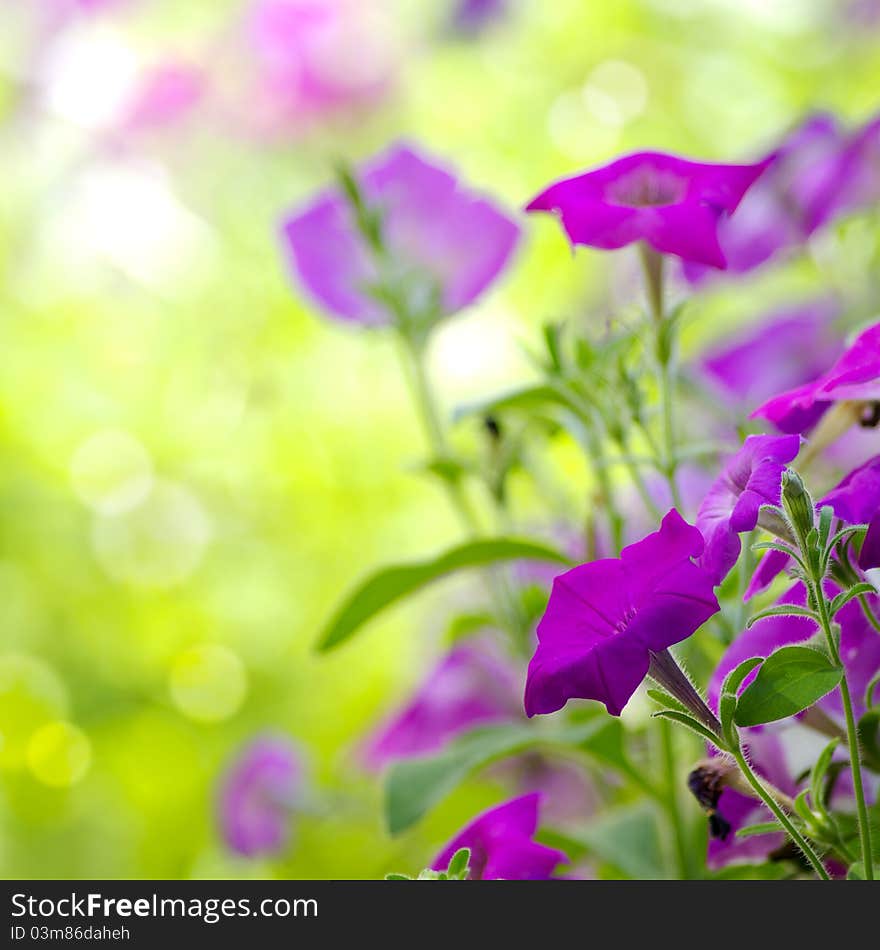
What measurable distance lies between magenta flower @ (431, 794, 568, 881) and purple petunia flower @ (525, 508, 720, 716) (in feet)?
0.24

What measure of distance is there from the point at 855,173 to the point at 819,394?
1.07 feet

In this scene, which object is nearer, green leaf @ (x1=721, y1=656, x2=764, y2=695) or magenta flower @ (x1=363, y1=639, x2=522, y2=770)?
green leaf @ (x1=721, y1=656, x2=764, y2=695)

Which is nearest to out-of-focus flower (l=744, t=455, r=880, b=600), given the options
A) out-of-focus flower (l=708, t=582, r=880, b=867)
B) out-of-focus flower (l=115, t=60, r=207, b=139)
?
out-of-focus flower (l=708, t=582, r=880, b=867)

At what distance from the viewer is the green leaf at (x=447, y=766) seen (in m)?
0.42

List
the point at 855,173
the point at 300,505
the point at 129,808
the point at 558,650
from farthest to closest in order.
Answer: the point at 300,505 < the point at 129,808 < the point at 855,173 < the point at 558,650

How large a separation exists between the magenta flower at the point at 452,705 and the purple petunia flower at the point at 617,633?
13.4 inches

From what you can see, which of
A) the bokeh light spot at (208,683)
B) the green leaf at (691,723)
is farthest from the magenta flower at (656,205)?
the bokeh light spot at (208,683)

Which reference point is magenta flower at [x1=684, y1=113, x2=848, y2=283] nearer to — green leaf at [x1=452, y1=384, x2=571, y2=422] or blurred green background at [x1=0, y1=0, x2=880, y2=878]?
green leaf at [x1=452, y1=384, x2=571, y2=422]

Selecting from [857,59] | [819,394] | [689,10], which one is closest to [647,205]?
[819,394]

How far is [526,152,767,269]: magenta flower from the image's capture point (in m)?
0.36

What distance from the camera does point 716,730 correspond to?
1.00 ft

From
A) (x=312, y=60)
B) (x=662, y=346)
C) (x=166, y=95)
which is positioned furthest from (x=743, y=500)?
(x=166, y=95)

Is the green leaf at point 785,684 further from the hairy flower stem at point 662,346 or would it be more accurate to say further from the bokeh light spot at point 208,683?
the bokeh light spot at point 208,683
